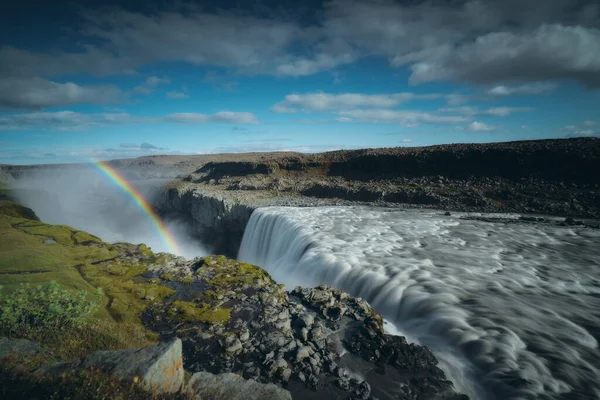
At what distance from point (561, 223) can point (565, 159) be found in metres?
13.1

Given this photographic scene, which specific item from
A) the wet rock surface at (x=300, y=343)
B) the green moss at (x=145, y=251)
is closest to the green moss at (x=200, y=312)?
the wet rock surface at (x=300, y=343)

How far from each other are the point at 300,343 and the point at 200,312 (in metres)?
4.85

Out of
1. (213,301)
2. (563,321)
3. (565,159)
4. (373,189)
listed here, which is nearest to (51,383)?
(213,301)

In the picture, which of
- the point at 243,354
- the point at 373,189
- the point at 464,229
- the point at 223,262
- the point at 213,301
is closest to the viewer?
the point at 243,354

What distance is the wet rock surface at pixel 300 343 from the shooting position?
23.5ft

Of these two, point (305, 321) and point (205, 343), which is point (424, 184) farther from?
point (205, 343)

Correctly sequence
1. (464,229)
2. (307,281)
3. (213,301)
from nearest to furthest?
(213,301)
(307,281)
(464,229)

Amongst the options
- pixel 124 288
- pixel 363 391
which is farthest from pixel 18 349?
pixel 124 288

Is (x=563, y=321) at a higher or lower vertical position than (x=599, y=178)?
lower

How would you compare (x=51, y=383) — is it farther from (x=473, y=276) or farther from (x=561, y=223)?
(x=561, y=223)

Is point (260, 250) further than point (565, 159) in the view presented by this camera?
No

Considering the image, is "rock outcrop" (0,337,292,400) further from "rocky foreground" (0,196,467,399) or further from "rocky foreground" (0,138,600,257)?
"rocky foreground" (0,138,600,257)

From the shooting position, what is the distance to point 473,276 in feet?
41.5

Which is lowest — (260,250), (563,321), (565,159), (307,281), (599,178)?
(260,250)
